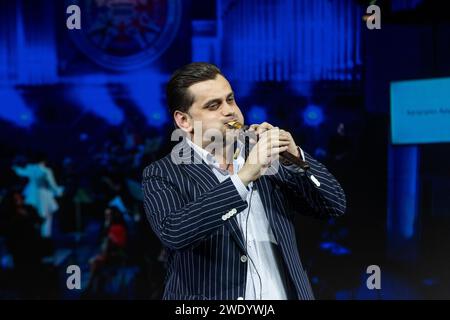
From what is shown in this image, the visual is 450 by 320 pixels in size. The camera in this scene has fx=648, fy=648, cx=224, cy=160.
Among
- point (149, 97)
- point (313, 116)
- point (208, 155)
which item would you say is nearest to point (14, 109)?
point (149, 97)

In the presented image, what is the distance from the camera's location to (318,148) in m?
4.27

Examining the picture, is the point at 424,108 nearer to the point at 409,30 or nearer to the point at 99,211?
the point at 409,30

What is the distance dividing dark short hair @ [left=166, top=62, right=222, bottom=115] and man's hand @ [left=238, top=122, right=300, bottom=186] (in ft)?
0.90

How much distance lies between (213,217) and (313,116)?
271 cm

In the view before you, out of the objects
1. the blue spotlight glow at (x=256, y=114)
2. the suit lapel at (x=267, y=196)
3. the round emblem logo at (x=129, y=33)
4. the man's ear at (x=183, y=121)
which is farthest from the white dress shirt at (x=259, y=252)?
the round emblem logo at (x=129, y=33)

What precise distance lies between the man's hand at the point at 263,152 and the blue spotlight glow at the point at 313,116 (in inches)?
99.8

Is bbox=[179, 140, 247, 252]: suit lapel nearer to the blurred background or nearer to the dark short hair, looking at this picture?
the dark short hair

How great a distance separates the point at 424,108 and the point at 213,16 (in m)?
1.52

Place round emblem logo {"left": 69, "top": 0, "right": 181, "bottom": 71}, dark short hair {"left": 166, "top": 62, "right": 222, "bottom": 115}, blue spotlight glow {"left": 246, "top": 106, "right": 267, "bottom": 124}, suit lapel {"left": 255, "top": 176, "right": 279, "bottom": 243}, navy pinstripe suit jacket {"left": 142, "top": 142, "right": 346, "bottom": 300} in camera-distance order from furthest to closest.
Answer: round emblem logo {"left": 69, "top": 0, "right": 181, "bottom": 71} < blue spotlight glow {"left": 246, "top": 106, "right": 267, "bottom": 124} < dark short hair {"left": 166, "top": 62, "right": 222, "bottom": 115} < suit lapel {"left": 255, "top": 176, "right": 279, "bottom": 243} < navy pinstripe suit jacket {"left": 142, "top": 142, "right": 346, "bottom": 300}

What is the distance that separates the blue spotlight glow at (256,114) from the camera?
4.20m

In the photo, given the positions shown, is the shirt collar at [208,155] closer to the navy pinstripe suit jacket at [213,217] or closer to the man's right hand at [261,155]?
the navy pinstripe suit jacket at [213,217]

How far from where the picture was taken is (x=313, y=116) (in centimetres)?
425

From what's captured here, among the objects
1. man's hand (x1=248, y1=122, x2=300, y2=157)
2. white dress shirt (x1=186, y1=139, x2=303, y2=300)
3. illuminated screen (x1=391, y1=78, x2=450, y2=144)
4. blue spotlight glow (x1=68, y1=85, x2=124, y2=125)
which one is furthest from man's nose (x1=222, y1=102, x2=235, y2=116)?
illuminated screen (x1=391, y1=78, x2=450, y2=144)

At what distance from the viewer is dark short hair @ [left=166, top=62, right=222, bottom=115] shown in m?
1.89
